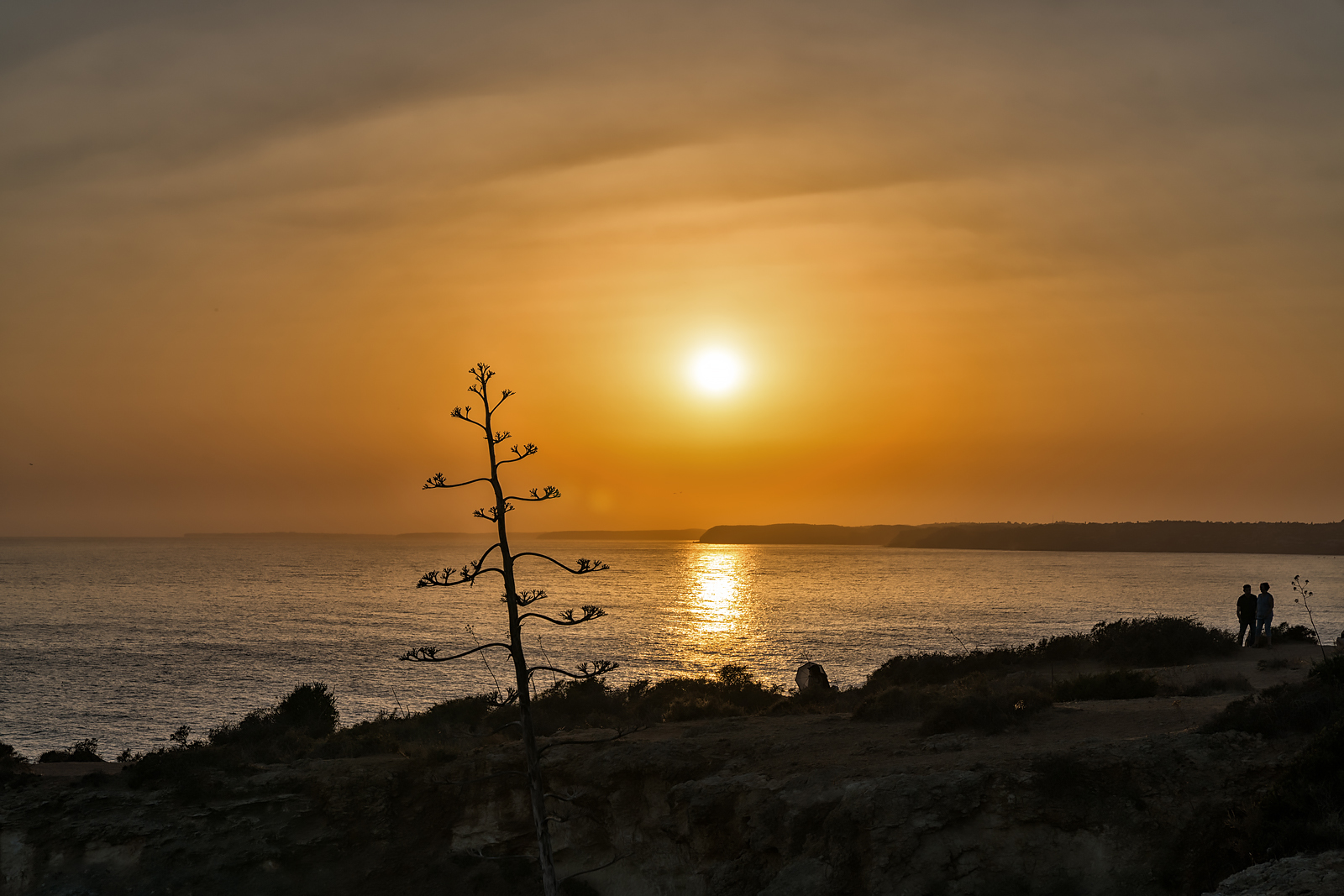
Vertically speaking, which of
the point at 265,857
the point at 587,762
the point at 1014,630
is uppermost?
the point at 587,762

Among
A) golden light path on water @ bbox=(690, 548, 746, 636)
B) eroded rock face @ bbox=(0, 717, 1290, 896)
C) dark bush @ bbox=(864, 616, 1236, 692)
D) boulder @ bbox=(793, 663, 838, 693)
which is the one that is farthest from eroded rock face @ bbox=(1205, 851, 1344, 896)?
golden light path on water @ bbox=(690, 548, 746, 636)

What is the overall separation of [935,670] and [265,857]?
2222 centimetres

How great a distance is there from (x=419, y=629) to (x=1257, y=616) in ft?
211

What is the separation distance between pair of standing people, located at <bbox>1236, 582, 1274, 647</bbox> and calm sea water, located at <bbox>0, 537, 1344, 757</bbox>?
62.9ft

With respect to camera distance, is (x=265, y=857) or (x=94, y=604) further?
(x=94, y=604)

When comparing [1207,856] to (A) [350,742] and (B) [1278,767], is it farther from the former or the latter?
(A) [350,742]

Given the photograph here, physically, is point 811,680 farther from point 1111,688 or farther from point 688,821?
point 688,821

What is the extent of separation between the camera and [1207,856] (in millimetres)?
12844

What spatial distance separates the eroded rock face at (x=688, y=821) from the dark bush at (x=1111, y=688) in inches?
244

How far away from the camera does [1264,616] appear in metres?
29.3

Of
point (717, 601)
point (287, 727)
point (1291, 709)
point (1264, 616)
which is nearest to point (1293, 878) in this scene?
point (1291, 709)

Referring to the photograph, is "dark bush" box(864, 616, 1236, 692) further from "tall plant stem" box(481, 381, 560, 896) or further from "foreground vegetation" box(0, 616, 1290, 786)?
"tall plant stem" box(481, 381, 560, 896)

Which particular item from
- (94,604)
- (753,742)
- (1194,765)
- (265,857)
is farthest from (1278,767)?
(94,604)

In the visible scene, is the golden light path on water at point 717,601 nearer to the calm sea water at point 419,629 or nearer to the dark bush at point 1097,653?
the calm sea water at point 419,629
